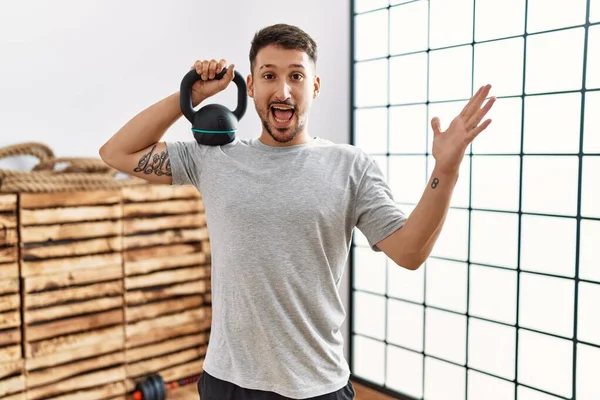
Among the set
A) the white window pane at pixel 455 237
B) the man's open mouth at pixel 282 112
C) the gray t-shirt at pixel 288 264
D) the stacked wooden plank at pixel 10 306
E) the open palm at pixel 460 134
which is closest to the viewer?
the open palm at pixel 460 134

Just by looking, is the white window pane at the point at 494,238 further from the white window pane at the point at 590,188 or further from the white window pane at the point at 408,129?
the white window pane at the point at 408,129

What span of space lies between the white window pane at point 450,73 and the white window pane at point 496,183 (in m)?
0.32

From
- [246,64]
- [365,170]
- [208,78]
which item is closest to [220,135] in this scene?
[208,78]

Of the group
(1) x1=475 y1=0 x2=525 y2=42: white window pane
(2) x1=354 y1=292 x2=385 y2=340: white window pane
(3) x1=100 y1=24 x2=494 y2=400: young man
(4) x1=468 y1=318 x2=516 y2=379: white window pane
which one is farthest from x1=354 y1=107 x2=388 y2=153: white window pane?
(3) x1=100 y1=24 x2=494 y2=400: young man

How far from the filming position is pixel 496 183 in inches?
99.8

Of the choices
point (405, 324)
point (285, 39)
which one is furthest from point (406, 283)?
point (285, 39)

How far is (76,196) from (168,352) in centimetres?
93

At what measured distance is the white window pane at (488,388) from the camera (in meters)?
2.52

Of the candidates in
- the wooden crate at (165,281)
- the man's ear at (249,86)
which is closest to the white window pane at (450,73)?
the wooden crate at (165,281)

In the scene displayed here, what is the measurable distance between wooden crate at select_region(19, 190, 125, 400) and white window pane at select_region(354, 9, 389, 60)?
1679 millimetres

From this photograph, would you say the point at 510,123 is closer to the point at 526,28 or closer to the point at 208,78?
the point at 526,28

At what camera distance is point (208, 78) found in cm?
140

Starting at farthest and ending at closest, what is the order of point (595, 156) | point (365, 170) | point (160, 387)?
point (160, 387)
point (595, 156)
point (365, 170)

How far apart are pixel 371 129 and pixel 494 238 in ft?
3.39
